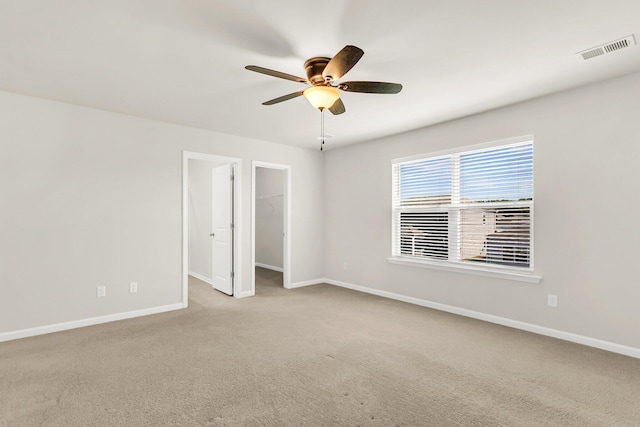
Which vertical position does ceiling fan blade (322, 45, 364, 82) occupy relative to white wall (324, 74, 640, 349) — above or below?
above

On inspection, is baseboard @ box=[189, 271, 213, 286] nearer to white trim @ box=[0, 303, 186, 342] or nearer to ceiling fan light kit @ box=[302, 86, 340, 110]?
white trim @ box=[0, 303, 186, 342]

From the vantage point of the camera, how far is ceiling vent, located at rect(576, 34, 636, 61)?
2.42m

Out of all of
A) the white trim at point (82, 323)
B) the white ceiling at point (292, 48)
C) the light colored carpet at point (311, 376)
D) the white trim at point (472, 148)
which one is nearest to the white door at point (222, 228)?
the white trim at point (82, 323)

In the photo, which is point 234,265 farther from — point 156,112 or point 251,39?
Answer: point 251,39

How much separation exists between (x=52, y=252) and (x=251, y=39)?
3213 mm

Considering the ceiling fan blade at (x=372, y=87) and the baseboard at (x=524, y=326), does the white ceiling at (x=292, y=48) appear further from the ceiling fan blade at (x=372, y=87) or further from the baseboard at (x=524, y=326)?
the baseboard at (x=524, y=326)

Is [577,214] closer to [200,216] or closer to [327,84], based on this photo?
[327,84]

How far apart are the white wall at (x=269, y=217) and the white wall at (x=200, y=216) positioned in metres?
1.82

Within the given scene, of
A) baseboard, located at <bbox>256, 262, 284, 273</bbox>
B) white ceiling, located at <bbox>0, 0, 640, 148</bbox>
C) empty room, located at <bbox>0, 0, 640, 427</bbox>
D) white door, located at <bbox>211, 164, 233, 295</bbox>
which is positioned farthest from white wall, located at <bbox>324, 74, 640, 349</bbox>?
baseboard, located at <bbox>256, 262, 284, 273</bbox>

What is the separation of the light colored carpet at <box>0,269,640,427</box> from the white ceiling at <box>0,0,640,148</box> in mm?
2537

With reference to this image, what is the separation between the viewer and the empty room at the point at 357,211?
7.18ft

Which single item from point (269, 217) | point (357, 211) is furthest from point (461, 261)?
point (269, 217)

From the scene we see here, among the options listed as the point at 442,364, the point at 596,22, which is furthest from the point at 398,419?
the point at 596,22

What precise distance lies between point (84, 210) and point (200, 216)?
106 inches
